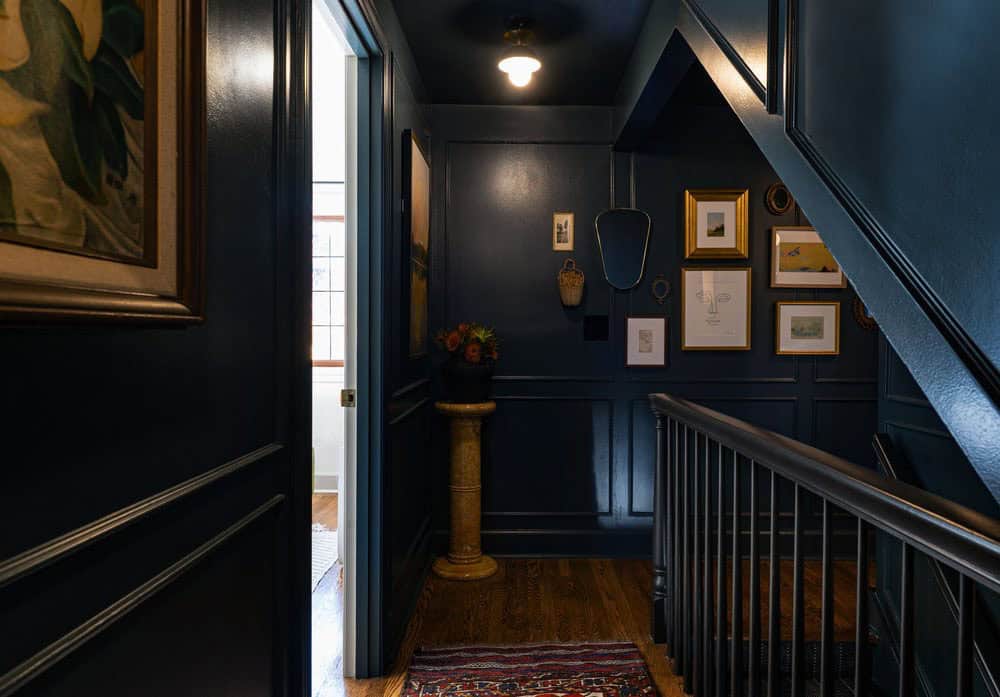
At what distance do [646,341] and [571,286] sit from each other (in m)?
0.53

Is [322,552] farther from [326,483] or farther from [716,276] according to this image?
[716,276]

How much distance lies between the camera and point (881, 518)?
3.34ft

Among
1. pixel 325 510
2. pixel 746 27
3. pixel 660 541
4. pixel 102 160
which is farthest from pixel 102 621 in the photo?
pixel 325 510

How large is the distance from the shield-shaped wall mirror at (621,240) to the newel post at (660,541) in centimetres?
136

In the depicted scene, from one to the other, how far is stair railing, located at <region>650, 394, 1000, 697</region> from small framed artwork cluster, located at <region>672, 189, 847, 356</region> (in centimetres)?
143

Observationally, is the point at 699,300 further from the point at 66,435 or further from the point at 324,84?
the point at 66,435

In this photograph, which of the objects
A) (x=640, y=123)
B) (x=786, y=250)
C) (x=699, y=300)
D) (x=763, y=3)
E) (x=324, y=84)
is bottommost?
(x=699, y=300)

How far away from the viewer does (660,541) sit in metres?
2.54

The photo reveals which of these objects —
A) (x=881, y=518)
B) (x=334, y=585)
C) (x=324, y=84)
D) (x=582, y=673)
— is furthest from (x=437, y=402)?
(x=881, y=518)


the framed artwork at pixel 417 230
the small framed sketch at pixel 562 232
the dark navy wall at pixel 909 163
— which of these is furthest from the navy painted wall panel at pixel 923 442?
the framed artwork at pixel 417 230

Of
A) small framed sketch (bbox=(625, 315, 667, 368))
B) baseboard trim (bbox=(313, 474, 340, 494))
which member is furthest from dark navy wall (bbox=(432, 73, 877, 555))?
baseboard trim (bbox=(313, 474, 340, 494))

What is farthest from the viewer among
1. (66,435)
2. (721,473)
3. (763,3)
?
(721,473)

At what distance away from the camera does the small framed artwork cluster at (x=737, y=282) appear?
3684 millimetres

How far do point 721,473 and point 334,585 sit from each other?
87.4 inches
